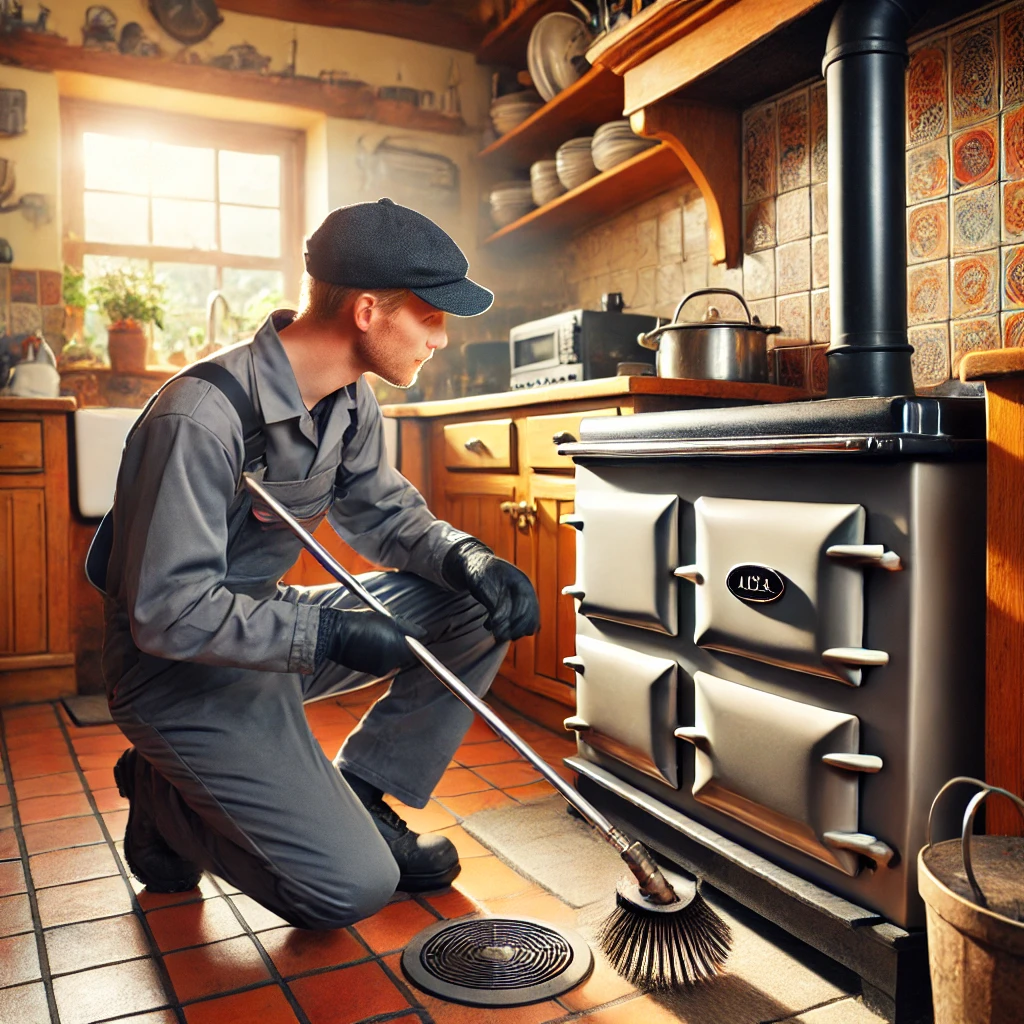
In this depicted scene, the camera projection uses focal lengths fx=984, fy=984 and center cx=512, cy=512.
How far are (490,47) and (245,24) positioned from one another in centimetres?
95

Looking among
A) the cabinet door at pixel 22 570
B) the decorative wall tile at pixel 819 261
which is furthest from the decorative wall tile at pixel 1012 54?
the cabinet door at pixel 22 570

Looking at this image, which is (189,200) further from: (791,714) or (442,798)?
(791,714)

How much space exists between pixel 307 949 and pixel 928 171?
1935mm

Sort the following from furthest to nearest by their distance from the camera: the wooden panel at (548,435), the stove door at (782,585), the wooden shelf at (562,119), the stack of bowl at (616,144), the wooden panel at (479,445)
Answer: the wooden shelf at (562,119), the stack of bowl at (616,144), the wooden panel at (479,445), the wooden panel at (548,435), the stove door at (782,585)

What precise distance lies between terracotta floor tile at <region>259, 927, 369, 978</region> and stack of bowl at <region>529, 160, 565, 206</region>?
2741 millimetres

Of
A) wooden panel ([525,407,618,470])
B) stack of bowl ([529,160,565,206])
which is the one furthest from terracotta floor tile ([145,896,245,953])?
stack of bowl ([529,160,565,206])

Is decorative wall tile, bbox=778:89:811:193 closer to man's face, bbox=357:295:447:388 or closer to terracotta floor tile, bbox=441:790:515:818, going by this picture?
man's face, bbox=357:295:447:388

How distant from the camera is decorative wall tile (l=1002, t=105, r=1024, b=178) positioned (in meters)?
1.91

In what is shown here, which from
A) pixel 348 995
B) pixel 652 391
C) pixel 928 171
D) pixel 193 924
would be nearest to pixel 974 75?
pixel 928 171

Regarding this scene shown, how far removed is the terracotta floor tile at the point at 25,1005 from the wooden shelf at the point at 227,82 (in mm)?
3229

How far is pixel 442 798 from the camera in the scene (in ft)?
6.91

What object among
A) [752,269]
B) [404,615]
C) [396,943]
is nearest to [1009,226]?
[752,269]

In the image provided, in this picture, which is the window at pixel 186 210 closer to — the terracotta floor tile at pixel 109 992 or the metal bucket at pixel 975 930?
the terracotta floor tile at pixel 109 992

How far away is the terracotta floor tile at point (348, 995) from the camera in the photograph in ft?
4.18
